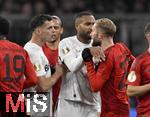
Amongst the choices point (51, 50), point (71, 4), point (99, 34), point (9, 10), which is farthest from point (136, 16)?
point (99, 34)

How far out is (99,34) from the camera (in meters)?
7.40

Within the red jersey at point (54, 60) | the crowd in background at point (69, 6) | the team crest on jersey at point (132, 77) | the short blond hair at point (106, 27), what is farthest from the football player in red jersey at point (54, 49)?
the crowd in background at point (69, 6)

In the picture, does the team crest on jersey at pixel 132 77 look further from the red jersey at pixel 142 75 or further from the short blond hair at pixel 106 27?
the short blond hair at pixel 106 27

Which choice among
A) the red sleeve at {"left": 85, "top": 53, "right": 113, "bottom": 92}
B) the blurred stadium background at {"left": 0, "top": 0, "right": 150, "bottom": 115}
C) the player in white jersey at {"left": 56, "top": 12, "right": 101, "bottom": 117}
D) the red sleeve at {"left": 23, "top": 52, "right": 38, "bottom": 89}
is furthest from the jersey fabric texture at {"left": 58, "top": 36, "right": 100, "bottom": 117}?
the blurred stadium background at {"left": 0, "top": 0, "right": 150, "bottom": 115}

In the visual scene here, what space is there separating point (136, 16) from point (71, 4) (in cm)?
230

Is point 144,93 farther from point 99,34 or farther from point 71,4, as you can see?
point 71,4

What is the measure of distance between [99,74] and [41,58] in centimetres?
87

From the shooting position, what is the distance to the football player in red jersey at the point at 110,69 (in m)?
7.22

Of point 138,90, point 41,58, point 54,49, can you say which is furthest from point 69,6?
point 138,90

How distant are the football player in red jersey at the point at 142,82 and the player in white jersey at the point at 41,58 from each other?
1.11 metres

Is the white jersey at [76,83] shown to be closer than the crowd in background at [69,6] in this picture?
Yes

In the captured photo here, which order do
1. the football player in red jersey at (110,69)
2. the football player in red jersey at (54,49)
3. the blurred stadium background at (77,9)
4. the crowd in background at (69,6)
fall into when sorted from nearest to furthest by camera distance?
the football player in red jersey at (110,69) → the football player in red jersey at (54,49) → the blurred stadium background at (77,9) → the crowd in background at (69,6)

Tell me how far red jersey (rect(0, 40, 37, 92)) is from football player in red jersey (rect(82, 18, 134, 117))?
2.57ft

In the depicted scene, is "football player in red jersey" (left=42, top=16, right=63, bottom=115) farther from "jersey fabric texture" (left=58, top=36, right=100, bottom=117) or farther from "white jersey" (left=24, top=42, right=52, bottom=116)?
"white jersey" (left=24, top=42, right=52, bottom=116)
